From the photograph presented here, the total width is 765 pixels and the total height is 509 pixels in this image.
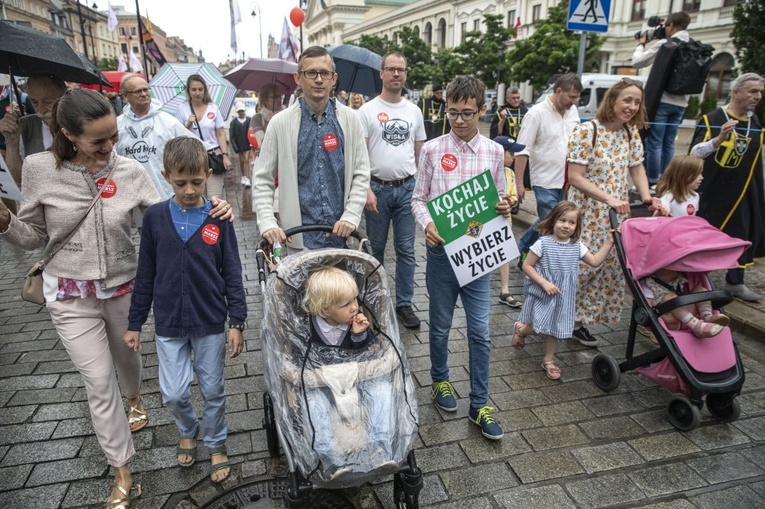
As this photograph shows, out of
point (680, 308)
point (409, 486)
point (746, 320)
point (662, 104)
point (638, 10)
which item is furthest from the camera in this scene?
point (638, 10)

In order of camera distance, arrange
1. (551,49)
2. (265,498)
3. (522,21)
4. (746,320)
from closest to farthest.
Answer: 1. (265,498)
2. (746,320)
3. (551,49)
4. (522,21)

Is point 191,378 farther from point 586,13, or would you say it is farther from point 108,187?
point 586,13

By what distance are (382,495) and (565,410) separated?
59.9 inches

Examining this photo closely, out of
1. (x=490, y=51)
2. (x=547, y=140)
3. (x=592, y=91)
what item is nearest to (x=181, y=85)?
(x=547, y=140)

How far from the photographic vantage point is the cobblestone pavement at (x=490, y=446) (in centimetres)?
278

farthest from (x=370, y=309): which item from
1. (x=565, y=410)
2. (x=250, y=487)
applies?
(x=565, y=410)

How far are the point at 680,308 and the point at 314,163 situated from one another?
267 cm

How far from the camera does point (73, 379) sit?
3.89 metres

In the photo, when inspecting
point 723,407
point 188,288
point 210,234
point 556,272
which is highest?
point 210,234

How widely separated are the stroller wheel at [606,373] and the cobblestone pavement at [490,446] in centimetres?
8

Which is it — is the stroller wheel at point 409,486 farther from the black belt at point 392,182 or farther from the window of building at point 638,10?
the window of building at point 638,10

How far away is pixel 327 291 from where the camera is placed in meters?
2.52

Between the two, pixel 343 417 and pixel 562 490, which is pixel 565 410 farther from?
pixel 343 417

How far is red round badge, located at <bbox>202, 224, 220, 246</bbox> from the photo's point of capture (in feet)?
8.97
